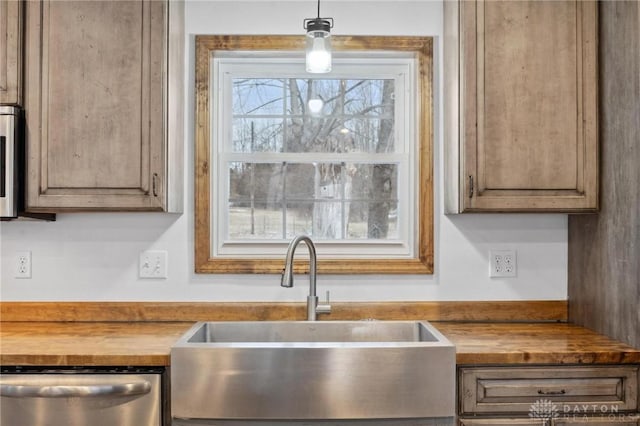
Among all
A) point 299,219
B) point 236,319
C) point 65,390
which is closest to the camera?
point 65,390

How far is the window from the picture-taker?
233 centimetres

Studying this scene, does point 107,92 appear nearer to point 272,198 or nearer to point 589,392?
point 272,198

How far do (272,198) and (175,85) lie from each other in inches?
23.6

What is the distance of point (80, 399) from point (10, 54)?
1228 millimetres

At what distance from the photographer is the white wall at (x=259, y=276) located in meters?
2.27

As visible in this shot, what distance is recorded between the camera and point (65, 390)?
1.64 meters

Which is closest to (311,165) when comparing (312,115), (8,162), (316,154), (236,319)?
(316,154)

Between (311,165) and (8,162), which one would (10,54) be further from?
(311,165)

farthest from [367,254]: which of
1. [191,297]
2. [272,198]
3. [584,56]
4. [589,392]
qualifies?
[584,56]

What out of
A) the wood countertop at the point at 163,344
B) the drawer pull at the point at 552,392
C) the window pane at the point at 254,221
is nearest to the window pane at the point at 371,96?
the window pane at the point at 254,221

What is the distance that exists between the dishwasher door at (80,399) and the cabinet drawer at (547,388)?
0.96m

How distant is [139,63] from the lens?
6.52ft

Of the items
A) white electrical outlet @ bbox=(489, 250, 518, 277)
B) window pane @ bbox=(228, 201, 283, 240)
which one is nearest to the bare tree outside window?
window pane @ bbox=(228, 201, 283, 240)

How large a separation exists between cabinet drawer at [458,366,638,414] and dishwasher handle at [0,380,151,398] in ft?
3.39
